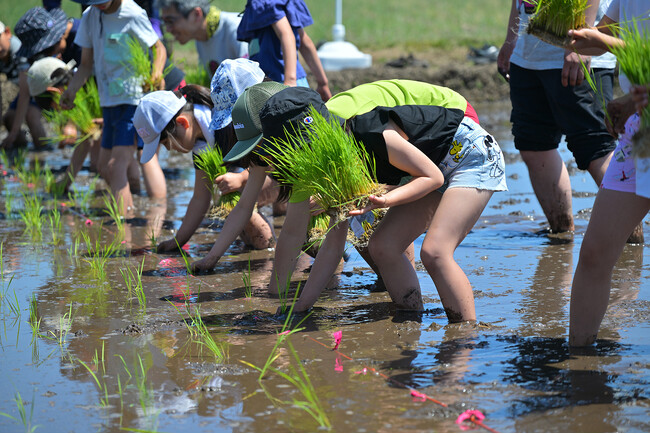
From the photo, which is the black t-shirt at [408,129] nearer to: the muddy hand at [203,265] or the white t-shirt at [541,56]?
the white t-shirt at [541,56]

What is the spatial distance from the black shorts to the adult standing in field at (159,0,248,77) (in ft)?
8.05

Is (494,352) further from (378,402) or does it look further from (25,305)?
(25,305)

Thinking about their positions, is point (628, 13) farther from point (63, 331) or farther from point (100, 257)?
point (100, 257)

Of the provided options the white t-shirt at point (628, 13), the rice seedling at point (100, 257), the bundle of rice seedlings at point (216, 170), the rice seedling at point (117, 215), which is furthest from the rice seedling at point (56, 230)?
the white t-shirt at point (628, 13)

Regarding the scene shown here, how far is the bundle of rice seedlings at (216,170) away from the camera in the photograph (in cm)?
490

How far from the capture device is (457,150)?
12.1ft

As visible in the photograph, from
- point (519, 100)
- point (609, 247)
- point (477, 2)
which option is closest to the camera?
point (609, 247)

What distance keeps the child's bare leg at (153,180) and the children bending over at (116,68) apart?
418 millimetres

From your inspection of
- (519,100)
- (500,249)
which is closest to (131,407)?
(500,249)

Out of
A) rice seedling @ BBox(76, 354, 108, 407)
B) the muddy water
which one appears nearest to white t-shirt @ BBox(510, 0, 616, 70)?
the muddy water

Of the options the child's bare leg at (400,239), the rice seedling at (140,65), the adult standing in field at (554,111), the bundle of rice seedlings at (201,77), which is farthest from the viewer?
the bundle of rice seedlings at (201,77)

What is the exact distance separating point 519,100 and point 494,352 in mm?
2282

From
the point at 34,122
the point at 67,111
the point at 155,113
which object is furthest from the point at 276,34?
the point at 34,122

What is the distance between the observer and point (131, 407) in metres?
2.93
